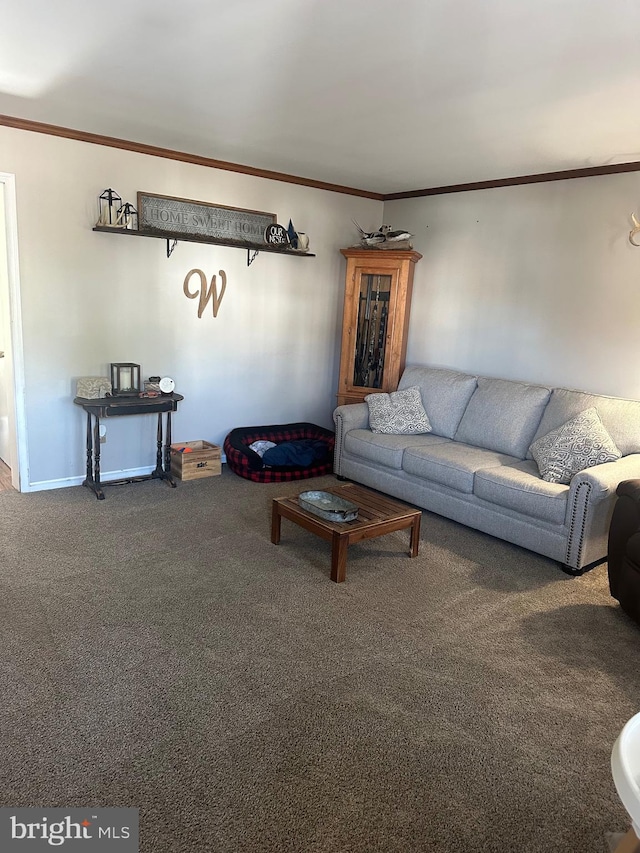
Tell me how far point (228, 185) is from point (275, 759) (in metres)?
4.15

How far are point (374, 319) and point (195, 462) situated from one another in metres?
2.00

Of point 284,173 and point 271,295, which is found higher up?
point 284,173

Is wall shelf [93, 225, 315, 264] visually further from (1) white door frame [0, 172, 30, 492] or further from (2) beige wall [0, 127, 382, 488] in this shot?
(1) white door frame [0, 172, 30, 492]

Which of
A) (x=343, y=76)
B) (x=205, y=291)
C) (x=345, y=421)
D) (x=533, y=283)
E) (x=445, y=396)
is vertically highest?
(x=343, y=76)

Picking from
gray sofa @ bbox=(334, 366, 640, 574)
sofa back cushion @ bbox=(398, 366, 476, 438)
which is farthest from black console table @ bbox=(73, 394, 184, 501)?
sofa back cushion @ bbox=(398, 366, 476, 438)

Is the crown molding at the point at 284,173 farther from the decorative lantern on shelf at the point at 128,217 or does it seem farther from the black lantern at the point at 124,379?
the black lantern at the point at 124,379

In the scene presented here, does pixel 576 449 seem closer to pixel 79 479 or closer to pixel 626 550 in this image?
pixel 626 550

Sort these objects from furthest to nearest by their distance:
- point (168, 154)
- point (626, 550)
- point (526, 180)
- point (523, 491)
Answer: point (526, 180), point (168, 154), point (523, 491), point (626, 550)

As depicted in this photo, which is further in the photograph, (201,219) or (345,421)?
(345,421)

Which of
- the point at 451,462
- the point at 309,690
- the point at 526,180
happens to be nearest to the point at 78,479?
the point at 451,462

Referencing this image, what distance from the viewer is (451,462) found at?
3973 mm

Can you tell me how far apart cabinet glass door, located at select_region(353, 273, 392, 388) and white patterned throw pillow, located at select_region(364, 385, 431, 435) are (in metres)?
0.55

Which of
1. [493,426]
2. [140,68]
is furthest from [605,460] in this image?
[140,68]

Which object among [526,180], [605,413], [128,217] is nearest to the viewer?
[605,413]
